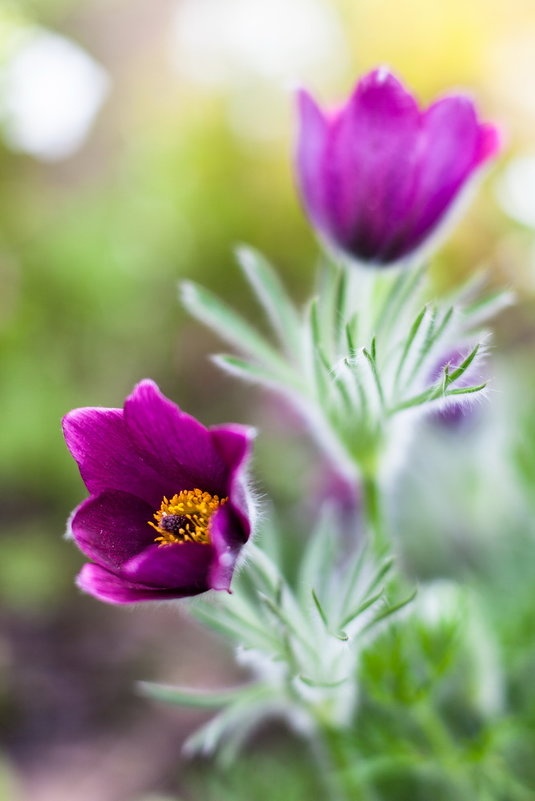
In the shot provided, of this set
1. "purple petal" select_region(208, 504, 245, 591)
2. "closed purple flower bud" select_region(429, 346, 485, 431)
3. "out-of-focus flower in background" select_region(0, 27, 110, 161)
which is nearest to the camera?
"purple petal" select_region(208, 504, 245, 591)

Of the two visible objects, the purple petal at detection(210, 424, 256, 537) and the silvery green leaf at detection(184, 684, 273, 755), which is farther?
the silvery green leaf at detection(184, 684, 273, 755)

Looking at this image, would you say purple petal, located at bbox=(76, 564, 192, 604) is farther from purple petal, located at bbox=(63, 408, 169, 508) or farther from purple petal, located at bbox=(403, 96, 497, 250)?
purple petal, located at bbox=(403, 96, 497, 250)

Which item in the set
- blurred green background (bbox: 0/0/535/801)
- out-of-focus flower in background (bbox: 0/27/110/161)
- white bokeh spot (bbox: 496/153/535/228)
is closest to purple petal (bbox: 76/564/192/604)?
blurred green background (bbox: 0/0/535/801)

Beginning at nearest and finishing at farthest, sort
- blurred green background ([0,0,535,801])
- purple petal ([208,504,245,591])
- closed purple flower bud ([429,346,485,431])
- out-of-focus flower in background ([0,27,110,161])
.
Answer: purple petal ([208,504,245,591]) < closed purple flower bud ([429,346,485,431]) < blurred green background ([0,0,535,801]) < out-of-focus flower in background ([0,27,110,161])

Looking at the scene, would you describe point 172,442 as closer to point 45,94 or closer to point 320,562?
point 320,562

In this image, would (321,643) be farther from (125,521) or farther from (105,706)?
(105,706)

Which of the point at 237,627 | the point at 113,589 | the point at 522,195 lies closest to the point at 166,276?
the point at 522,195

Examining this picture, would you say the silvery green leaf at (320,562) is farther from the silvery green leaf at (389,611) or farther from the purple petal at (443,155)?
the purple petal at (443,155)
